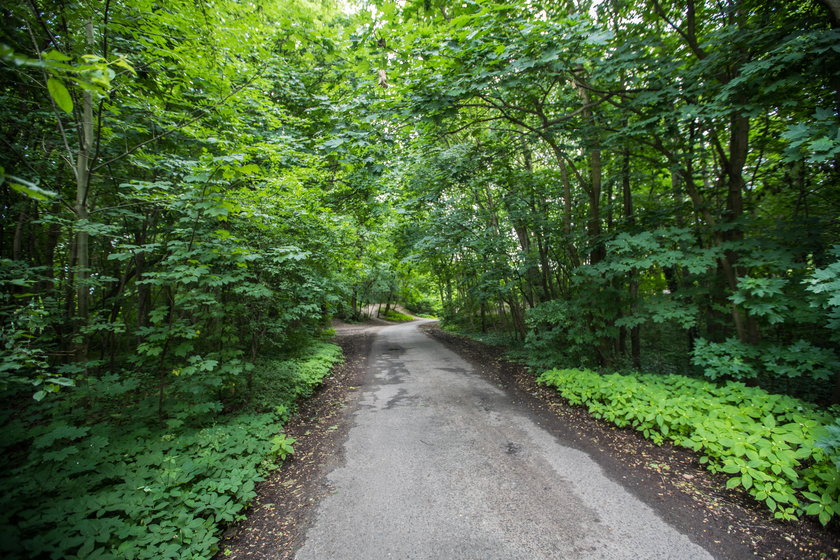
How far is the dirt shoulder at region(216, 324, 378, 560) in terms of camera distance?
268 cm

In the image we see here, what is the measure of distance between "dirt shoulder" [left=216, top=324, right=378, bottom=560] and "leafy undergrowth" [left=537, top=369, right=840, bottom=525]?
3.95 m

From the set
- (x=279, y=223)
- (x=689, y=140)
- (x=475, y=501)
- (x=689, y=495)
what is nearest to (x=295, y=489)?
(x=475, y=501)

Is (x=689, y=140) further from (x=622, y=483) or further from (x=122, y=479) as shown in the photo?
(x=122, y=479)

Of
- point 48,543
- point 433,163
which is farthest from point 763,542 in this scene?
point 433,163

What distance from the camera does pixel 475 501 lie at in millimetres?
3107

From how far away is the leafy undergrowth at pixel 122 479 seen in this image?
7.20 ft

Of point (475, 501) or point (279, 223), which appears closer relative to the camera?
A: point (475, 501)

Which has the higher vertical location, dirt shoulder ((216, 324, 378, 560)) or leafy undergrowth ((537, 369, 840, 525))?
leafy undergrowth ((537, 369, 840, 525))

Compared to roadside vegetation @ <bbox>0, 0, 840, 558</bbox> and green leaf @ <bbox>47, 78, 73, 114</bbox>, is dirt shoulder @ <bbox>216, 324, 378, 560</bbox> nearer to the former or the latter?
roadside vegetation @ <bbox>0, 0, 840, 558</bbox>

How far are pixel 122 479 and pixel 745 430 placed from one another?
6.15m

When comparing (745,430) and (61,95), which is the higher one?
(61,95)

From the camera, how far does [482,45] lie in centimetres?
409

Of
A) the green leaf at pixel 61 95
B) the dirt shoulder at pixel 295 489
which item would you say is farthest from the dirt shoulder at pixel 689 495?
the green leaf at pixel 61 95

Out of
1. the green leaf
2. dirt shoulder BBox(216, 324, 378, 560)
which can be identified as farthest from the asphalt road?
the green leaf
